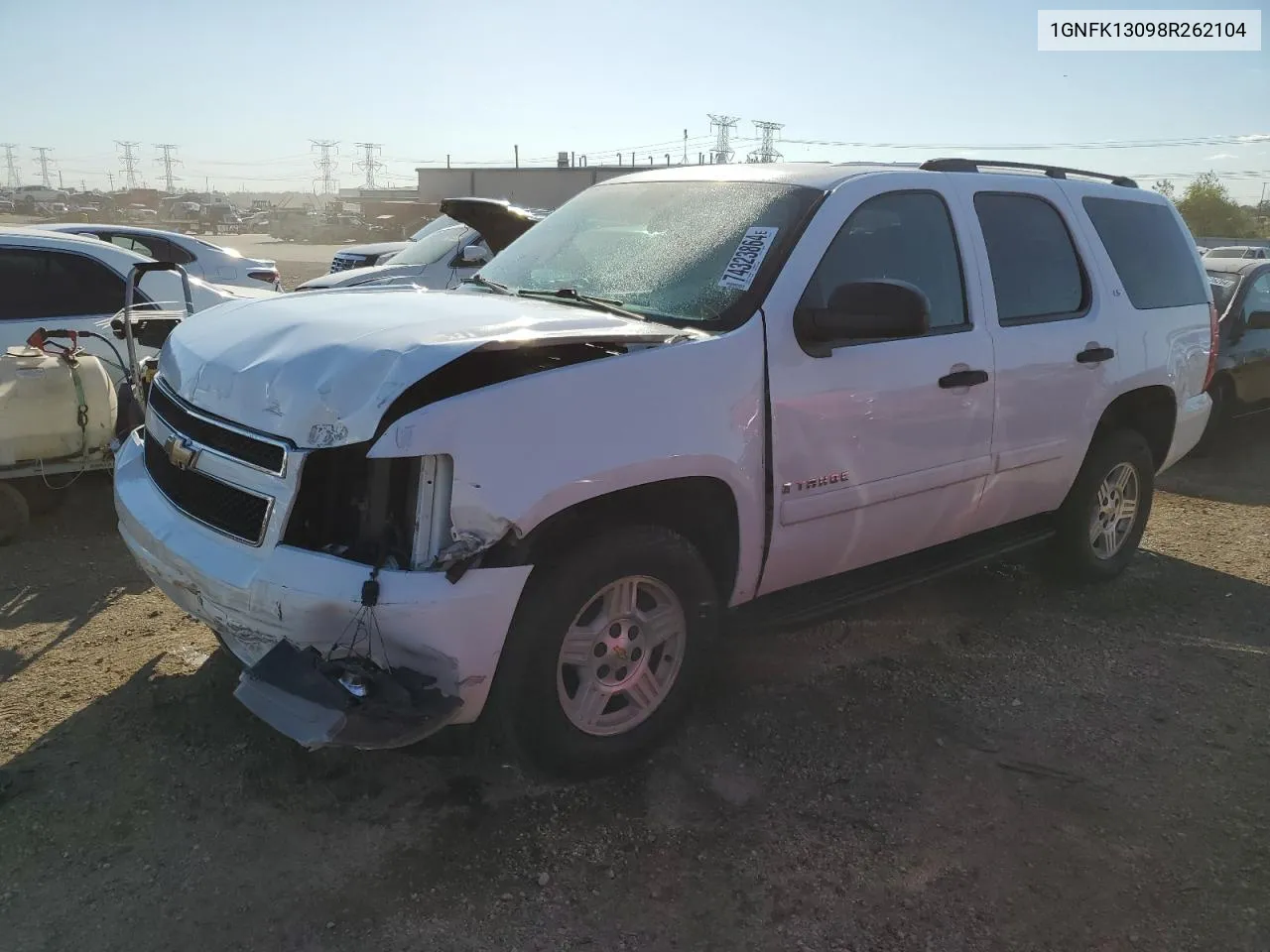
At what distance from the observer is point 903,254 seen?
12.8ft

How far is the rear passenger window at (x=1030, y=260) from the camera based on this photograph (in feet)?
13.9

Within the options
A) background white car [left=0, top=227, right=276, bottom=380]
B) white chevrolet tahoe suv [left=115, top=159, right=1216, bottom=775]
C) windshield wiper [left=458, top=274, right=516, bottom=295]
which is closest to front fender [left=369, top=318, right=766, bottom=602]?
white chevrolet tahoe suv [left=115, top=159, right=1216, bottom=775]

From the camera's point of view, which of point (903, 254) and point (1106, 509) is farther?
point (1106, 509)

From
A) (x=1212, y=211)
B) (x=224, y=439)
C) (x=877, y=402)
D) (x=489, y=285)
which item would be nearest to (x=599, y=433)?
(x=224, y=439)

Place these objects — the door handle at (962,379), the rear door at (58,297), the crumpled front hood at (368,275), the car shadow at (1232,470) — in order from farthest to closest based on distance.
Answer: the crumpled front hood at (368,275) < the car shadow at (1232,470) < the rear door at (58,297) < the door handle at (962,379)

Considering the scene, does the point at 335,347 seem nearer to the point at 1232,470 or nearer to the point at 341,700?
the point at 341,700

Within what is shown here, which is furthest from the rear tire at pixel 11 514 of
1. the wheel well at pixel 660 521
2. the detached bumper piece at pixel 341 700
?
the wheel well at pixel 660 521

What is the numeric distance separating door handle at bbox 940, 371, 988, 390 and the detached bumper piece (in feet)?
7.63

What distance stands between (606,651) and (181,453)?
1514mm

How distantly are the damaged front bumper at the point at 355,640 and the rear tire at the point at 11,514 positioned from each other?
3.44 m

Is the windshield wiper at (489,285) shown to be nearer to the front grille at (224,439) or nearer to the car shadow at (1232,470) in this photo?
the front grille at (224,439)

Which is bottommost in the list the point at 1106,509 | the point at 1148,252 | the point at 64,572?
the point at 64,572

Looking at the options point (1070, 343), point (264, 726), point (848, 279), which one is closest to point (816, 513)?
point (848, 279)

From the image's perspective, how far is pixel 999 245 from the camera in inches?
168
